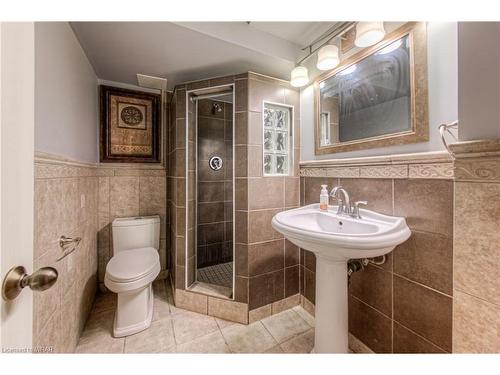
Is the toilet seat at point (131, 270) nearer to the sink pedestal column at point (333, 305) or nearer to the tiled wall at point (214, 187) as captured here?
the tiled wall at point (214, 187)

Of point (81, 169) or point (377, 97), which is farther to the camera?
point (81, 169)

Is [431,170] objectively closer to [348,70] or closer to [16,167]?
[348,70]

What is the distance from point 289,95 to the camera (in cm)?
167

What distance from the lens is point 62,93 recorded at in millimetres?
1165

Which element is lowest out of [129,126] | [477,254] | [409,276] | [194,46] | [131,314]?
[131,314]

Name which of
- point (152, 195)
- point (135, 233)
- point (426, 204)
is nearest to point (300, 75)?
point (426, 204)

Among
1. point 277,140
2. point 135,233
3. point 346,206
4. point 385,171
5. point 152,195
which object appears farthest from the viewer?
point 152,195

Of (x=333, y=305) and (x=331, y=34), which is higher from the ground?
(x=331, y=34)

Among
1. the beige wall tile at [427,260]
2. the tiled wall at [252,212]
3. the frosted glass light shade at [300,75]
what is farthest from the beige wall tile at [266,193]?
the beige wall tile at [427,260]

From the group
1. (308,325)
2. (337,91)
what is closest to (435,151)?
(337,91)

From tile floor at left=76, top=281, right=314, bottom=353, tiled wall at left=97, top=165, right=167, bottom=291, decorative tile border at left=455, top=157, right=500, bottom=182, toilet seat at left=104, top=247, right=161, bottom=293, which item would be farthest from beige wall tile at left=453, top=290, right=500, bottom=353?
tiled wall at left=97, top=165, right=167, bottom=291

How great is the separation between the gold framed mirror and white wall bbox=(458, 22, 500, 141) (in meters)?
0.38

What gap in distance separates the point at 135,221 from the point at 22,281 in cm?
161

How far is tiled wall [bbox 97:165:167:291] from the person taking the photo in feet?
6.30
